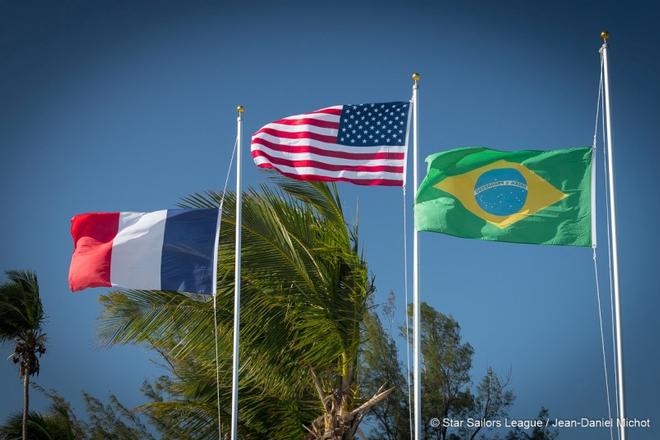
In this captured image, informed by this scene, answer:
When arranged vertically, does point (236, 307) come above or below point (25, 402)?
above

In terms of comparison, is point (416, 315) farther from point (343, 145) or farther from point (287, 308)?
point (287, 308)

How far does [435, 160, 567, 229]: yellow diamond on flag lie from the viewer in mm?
13539

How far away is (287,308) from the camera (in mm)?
17312

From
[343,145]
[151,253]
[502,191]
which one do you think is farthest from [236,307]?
[502,191]

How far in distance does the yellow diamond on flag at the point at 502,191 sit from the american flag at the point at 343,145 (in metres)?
1.13

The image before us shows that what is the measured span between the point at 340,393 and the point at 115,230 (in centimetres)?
470

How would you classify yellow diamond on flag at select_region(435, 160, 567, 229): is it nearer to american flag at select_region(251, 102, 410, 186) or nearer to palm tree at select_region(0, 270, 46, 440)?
american flag at select_region(251, 102, 410, 186)

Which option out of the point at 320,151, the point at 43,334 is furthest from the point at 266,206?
the point at 43,334

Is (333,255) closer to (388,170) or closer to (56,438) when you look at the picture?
(388,170)

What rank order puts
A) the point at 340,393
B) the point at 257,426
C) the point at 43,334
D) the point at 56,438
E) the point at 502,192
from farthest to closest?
the point at 56,438 < the point at 43,334 < the point at 257,426 < the point at 340,393 < the point at 502,192

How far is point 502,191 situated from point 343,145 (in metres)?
2.57

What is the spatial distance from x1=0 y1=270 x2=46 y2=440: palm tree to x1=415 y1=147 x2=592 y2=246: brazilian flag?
1443cm

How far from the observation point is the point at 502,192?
13.6 metres

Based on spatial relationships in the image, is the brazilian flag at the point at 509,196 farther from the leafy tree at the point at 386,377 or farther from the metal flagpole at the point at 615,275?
→ the leafy tree at the point at 386,377
